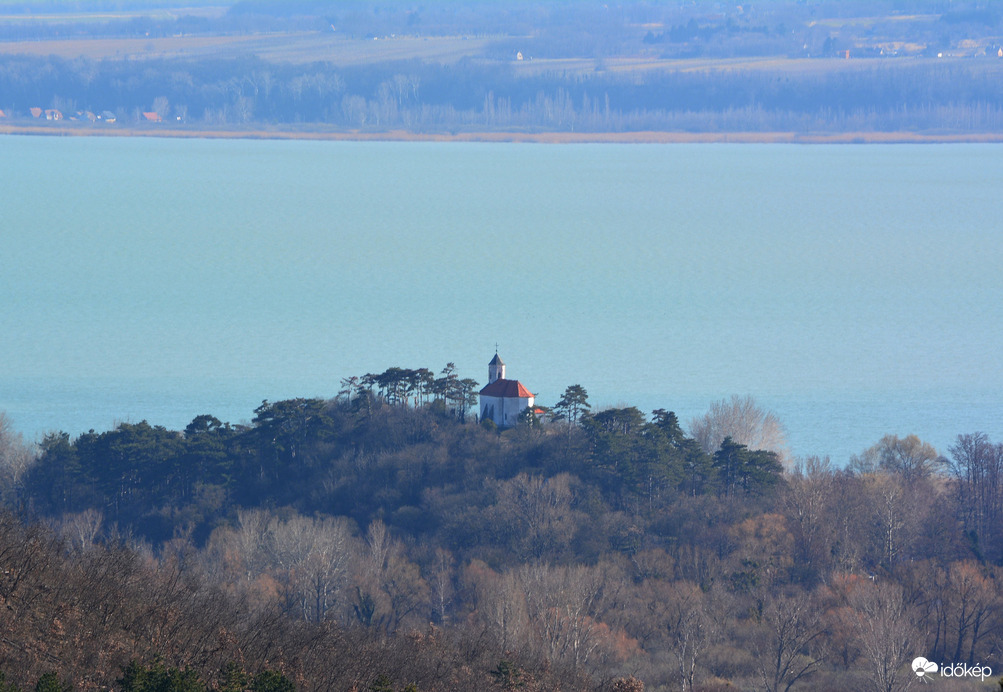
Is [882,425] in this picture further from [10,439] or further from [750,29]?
[750,29]

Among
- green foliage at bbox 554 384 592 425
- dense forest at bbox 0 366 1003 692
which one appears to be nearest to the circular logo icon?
dense forest at bbox 0 366 1003 692

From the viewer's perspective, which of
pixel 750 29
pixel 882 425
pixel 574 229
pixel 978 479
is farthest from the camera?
pixel 750 29

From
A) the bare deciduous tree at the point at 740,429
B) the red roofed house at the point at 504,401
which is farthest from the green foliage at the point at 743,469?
the red roofed house at the point at 504,401

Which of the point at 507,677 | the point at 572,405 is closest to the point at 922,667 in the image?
the point at 507,677

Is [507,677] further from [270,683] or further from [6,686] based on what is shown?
[6,686]

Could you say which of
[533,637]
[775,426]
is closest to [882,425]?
[775,426]

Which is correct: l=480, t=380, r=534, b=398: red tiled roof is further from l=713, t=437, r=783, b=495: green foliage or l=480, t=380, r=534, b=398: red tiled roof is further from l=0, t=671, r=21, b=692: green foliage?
l=0, t=671, r=21, b=692: green foliage

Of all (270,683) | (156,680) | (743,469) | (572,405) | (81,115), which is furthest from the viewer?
(81,115)
